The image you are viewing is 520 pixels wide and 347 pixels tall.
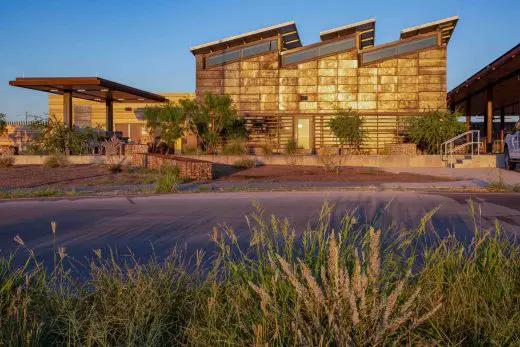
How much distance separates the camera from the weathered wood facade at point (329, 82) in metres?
34.6

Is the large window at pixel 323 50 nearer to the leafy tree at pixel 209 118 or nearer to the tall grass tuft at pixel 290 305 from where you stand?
the leafy tree at pixel 209 118

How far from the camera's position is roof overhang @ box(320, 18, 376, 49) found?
115ft

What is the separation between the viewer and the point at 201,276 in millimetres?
5387

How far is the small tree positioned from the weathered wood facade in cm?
280

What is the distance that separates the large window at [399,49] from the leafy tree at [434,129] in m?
5.93

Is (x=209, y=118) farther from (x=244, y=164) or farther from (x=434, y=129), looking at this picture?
(x=434, y=129)

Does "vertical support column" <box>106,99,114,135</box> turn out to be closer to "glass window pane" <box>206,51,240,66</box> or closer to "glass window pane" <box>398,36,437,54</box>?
"glass window pane" <box>206,51,240,66</box>

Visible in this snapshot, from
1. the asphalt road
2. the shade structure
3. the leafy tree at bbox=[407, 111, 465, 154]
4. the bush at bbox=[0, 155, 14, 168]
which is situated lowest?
the asphalt road

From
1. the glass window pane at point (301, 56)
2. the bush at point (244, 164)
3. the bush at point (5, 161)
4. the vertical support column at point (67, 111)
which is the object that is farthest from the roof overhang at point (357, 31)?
the bush at point (5, 161)

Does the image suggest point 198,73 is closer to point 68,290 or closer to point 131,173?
point 131,173

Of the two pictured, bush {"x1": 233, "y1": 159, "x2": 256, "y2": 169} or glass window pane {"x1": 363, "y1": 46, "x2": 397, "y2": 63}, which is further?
glass window pane {"x1": 363, "y1": 46, "x2": 397, "y2": 63}

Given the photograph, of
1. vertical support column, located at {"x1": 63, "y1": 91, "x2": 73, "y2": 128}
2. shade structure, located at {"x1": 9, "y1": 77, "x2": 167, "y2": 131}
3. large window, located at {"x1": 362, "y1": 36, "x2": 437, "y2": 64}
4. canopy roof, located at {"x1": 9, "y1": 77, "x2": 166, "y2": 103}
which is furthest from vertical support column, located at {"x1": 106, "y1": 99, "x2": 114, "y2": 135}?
large window, located at {"x1": 362, "y1": 36, "x2": 437, "y2": 64}

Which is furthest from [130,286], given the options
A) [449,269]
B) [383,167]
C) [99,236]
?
[383,167]

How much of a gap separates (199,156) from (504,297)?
23.9m
